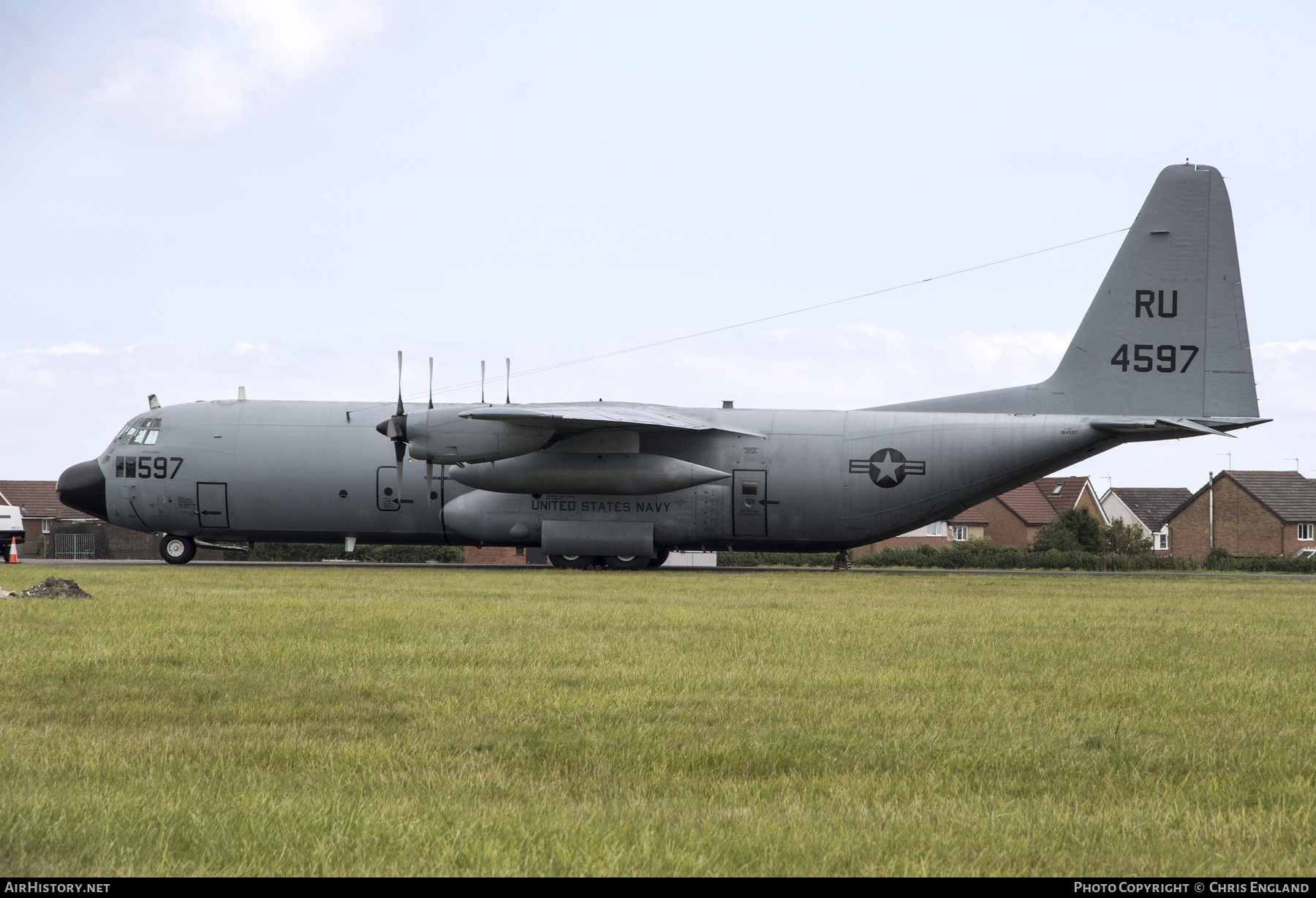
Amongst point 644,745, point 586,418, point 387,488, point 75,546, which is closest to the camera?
point 644,745

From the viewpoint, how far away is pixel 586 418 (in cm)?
2525

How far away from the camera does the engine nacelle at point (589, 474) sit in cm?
2680

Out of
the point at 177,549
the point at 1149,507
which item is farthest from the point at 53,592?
the point at 1149,507

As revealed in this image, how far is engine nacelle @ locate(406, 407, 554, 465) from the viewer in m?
25.5

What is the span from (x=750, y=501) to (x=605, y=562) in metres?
5.07

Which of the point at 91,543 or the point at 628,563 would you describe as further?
the point at 91,543

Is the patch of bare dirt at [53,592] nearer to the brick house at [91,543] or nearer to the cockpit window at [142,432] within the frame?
the cockpit window at [142,432]

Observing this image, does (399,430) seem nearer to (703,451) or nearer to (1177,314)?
(703,451)

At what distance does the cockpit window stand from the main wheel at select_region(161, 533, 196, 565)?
2645 mm

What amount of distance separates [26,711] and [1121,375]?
24.9 meters

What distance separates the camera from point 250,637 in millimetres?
10570

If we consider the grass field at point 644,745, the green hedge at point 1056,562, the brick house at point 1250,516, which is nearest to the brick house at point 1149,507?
the brick house at point 1250,516
